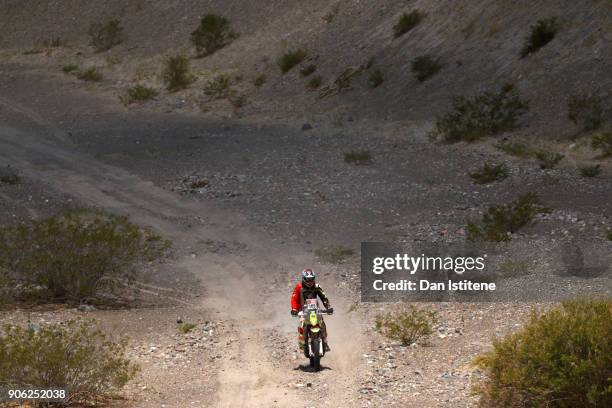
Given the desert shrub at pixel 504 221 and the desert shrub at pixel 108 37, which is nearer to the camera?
the desert shrub at pixel 504 221

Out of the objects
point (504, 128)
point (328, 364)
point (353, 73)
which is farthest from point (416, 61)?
point (328, 364)

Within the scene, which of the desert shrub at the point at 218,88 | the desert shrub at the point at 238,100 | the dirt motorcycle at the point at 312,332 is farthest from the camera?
the desert shrub at the point at 218,88

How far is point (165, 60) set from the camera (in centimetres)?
4403

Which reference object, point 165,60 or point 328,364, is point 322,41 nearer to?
point 165,60

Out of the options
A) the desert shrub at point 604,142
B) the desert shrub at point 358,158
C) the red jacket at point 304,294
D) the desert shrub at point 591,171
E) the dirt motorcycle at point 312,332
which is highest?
the desert shrub at point 358,158

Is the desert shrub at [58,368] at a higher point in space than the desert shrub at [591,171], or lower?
lower

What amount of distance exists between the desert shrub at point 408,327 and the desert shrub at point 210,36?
→ 101 feet

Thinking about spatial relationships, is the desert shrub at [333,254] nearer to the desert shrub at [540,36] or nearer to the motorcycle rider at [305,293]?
the motorcycle rider at [305,293]

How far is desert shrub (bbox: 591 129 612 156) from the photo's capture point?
973 inches

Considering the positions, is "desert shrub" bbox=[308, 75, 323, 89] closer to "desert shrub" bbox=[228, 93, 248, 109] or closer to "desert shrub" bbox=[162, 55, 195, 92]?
"desert shrub" bbox=[228, 93, 248, 109]

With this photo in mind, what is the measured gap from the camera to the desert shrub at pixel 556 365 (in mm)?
9789

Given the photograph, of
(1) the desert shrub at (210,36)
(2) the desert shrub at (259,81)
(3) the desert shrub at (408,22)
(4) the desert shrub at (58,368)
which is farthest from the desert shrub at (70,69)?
(4) the desert shrub at (58,368)

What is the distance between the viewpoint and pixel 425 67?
108 feet

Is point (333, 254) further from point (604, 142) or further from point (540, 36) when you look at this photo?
point (540, 36)
